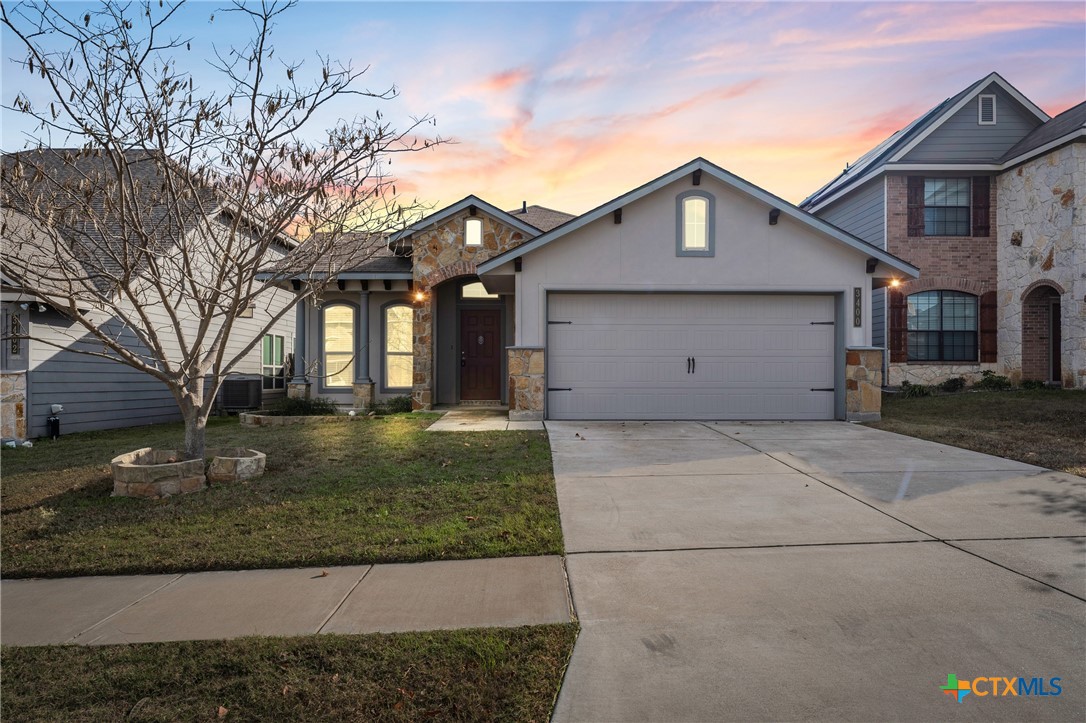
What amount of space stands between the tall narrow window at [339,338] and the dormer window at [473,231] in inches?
138

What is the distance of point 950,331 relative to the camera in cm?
1639

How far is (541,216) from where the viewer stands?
59.1 feet

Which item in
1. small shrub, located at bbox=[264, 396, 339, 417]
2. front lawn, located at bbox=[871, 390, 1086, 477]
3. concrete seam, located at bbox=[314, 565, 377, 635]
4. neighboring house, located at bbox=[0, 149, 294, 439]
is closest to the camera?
concrete seam, located at bbox=[314, 565, 377, 635]

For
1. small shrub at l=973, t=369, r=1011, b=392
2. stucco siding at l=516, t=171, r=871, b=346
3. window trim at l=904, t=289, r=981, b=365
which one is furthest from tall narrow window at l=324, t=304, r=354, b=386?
small shrub at l=973, t=369, r=1011, b=392

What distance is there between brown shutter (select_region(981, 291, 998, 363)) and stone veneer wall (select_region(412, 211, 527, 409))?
1258 centimetres

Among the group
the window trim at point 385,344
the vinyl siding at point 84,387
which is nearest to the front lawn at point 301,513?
the vinyl siding at point 84,387

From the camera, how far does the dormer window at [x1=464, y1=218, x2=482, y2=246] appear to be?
530 inches

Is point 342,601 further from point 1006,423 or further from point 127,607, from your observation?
point 1006,423

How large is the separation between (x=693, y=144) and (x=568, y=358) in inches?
215

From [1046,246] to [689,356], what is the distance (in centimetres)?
1050

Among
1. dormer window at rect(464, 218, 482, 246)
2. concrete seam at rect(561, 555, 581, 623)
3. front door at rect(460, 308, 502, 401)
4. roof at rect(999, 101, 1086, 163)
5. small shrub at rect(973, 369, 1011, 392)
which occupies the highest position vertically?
roof at rect(999, 101, 1086, 163)

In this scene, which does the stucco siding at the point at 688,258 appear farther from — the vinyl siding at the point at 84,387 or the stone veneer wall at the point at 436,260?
the vinyl siding at the point at 84,387

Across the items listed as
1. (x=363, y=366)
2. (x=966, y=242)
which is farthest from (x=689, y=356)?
(x=966, y=242)

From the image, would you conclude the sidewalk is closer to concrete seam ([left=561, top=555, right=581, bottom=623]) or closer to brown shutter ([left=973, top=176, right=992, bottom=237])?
concrete seam ([left=561, top=555, right=581, bottom=623])
